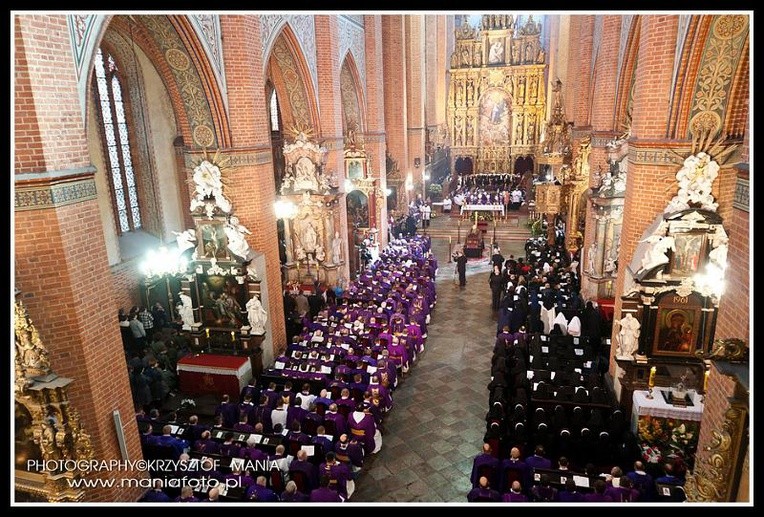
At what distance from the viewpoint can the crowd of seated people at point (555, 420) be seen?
7008mm

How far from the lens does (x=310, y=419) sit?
9031mm

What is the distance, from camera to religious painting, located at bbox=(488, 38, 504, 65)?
37625mm

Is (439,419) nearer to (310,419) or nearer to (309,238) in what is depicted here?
(310,419)

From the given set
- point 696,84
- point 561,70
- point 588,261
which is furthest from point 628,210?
point 561,70

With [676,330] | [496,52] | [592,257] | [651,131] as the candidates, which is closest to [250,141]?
[651,131]

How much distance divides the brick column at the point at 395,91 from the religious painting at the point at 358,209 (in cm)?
532

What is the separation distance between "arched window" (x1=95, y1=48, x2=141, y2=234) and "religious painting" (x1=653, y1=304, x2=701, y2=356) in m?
14.1

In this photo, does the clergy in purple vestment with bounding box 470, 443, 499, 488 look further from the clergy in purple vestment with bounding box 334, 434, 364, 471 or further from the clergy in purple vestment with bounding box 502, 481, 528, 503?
the clergy in purple vestment with bounding box 334, 434, 364, 471

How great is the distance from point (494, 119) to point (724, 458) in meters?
36.8

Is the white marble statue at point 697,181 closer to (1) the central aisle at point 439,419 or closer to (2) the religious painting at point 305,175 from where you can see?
(1) the central aisle at point 439,419

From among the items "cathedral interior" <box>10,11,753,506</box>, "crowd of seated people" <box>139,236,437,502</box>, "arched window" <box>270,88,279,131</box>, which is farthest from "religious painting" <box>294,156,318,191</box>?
"arched window" <box>270,88,279,131</box>
